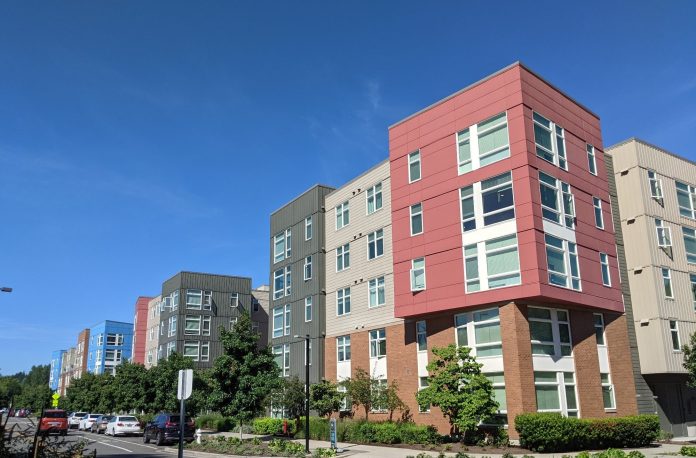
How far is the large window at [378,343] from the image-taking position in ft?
114

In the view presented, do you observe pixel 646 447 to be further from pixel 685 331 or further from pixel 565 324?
pixel 685 331

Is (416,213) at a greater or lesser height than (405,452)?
greater

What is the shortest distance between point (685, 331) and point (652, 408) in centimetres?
457

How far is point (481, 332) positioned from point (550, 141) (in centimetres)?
984

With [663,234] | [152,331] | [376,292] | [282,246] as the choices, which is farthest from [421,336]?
[152,331]

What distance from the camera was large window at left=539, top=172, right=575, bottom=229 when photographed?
28.0 m

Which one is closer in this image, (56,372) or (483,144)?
(483,144)

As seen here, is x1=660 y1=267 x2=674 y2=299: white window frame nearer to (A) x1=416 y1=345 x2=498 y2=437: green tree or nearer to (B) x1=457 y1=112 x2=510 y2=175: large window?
(B) x1=457 y1=112 x2=510 y2=175: large window

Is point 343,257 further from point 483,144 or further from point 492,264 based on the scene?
point 492,264

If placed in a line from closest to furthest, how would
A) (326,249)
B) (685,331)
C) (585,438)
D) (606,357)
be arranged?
(585,438) < (606,357) < (685,331) < (326,249)

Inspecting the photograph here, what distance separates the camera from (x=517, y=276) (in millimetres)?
26516

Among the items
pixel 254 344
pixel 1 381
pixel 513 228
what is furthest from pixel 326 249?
pixel 1 381

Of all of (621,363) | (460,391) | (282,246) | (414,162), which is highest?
(414,162)

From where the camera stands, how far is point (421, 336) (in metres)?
31.9
